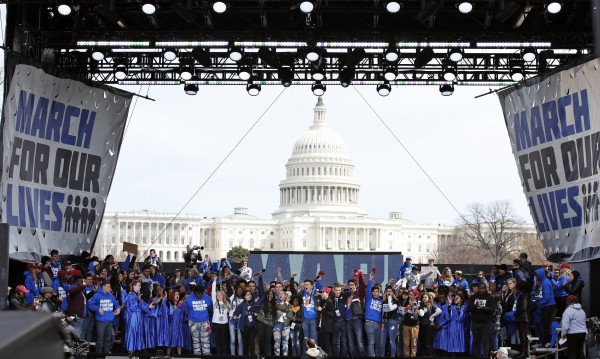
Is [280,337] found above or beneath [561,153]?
beneath

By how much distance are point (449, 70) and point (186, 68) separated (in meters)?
5.94

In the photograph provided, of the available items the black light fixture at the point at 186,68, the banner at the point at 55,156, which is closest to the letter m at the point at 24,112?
the banner at the point at 55,156

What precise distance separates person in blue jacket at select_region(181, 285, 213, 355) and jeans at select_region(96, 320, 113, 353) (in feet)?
5.18

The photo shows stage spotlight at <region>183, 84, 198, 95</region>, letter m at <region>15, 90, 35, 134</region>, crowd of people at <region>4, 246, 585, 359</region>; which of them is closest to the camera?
letter m at <region>15, 90, 35, 134</region>

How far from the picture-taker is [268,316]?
718 inches

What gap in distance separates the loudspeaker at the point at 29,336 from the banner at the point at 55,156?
49.6 feet

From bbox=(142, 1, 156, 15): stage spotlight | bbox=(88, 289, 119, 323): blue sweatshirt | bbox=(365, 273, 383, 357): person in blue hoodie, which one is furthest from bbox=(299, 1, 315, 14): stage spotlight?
bbox=(88, 289, 119, 323): blue sweatshirt

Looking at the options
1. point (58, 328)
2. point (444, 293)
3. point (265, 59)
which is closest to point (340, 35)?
point (265, 59)

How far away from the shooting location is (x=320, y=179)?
541 ft

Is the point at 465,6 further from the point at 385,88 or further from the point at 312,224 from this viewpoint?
the point at 312,224

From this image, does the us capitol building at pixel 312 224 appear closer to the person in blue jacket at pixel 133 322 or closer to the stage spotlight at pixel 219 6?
the person in blue jacket at pixel 133 322

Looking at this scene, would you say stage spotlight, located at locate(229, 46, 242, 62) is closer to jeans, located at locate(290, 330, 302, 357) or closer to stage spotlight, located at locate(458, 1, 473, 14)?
stage spotlight, located at locate(458, 1, 473, 14)

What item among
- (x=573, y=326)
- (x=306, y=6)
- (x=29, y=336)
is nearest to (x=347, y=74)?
(x=306, y=6)

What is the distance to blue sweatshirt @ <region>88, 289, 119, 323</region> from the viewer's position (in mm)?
17891
